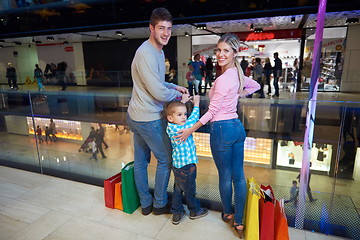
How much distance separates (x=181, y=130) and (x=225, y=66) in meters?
0.57

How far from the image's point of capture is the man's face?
175cm

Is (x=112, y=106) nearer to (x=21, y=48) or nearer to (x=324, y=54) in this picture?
(x=324, y=54)

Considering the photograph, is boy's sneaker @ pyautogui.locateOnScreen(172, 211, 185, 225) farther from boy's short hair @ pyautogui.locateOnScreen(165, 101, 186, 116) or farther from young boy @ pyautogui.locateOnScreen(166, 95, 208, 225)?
boy's short hair @ pyautogui.locateOnScreen(165, 101, 186, 116)

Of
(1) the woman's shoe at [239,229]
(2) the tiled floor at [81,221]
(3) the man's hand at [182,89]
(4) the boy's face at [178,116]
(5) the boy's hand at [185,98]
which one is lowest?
(2) the tiled floor at [81,221]

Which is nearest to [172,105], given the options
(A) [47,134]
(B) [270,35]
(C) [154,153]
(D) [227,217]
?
(C) [154,153]

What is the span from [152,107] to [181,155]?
44 cm

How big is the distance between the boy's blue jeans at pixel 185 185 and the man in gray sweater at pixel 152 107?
0.14 m

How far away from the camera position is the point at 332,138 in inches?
97.3

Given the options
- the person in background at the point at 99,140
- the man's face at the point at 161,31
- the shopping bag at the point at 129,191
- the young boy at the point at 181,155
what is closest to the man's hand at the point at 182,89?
the young boy at the point at 181,155

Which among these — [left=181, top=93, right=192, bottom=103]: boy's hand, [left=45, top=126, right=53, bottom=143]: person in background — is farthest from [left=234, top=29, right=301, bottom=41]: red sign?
[left=181, top=93, right=192, bottom=103]: boy's hand

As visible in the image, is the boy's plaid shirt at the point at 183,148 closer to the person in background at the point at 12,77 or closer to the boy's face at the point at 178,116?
the boy's face at the point at 178,116

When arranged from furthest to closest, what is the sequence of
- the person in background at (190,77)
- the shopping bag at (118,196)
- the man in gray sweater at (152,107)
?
1. the person in background at (190,77)
2. the shopping bag at (118,196)
3. the man in gray sweater at (152,107)

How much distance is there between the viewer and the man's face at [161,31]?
175cm

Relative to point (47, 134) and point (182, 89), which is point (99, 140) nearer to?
point (47, 134)
